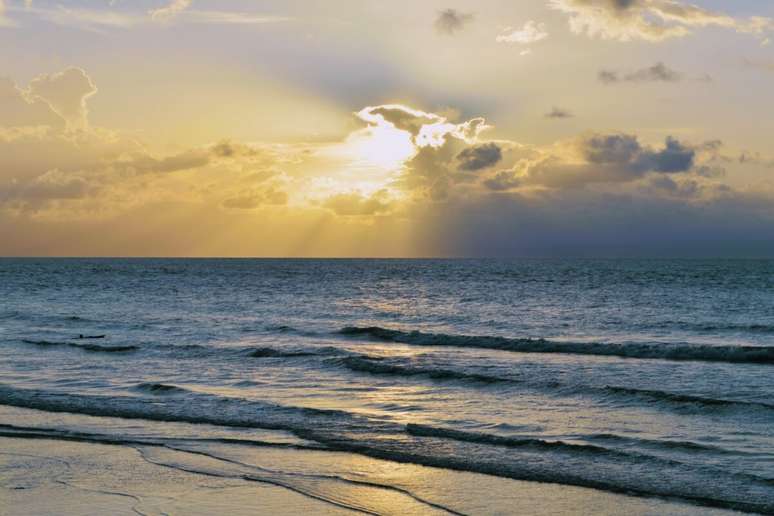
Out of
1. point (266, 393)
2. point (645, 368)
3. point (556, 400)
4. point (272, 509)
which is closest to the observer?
point (272, 509)

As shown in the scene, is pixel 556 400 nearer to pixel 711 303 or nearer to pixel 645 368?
pixel 645 368

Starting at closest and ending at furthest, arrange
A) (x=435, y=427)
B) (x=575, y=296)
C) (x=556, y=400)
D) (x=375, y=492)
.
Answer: (x=375, y=492) → (x=435, y=427) → (x=556, y=400) → (x=575, y=296)

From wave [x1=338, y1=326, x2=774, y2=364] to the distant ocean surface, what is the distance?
11cm

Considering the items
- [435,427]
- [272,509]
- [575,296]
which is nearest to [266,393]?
[435,427]

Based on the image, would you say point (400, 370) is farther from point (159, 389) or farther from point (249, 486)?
point (249, 486)

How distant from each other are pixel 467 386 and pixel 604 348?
11911 mm

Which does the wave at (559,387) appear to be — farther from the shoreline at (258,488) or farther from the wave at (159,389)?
the shoreline at (258,488)

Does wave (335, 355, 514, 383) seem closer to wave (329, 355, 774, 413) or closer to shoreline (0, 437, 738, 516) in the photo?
wave (329, 355, 774, 413)

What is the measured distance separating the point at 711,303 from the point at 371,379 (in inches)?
1752

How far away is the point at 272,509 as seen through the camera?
1060cm

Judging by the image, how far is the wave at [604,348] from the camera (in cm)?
2841

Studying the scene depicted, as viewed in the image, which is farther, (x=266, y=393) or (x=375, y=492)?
(x=266, y=393)

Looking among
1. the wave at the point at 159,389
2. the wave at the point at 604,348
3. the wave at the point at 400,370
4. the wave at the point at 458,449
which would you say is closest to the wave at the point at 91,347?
the wave at the point at 400,370

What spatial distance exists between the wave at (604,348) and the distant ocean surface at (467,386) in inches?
4.4
